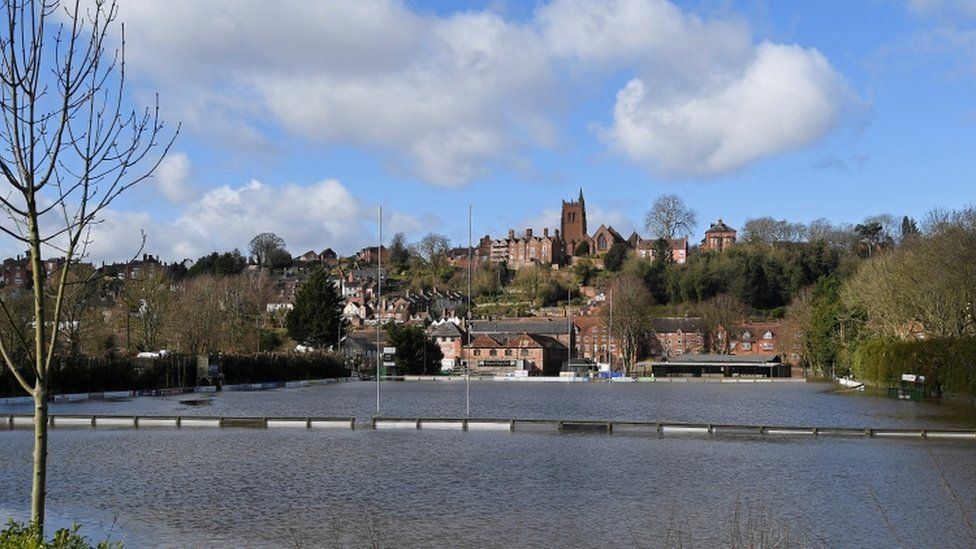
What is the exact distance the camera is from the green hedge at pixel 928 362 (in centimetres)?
5759

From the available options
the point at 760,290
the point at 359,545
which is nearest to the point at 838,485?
the point at 359,545

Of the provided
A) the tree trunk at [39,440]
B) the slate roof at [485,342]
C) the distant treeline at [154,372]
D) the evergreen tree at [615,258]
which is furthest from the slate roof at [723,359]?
the tree trunk at [39,440]

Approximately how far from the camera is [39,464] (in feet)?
29.1

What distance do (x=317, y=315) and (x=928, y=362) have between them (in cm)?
7201

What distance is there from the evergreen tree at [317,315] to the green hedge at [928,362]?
199ft

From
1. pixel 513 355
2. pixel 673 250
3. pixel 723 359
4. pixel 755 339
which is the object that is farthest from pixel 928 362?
pixel 673 250

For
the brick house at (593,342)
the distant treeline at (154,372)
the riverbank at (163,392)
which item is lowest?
the riverbank at (163,392)

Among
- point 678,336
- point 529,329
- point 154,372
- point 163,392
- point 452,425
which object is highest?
point 529,329

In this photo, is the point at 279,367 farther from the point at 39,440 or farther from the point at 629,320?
the point at 39,440

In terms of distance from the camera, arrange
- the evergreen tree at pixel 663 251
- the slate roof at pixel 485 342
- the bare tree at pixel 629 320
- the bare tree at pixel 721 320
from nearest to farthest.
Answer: the bare tree at pixel 629 320 < the bare tree at pixel 721 320 < the slate roof at pixel 485 342 < the evergreen tree at pixel 663 251

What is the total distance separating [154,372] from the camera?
232 ft

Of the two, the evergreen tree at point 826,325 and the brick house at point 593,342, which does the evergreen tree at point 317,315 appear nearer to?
the brick house at point 593,342

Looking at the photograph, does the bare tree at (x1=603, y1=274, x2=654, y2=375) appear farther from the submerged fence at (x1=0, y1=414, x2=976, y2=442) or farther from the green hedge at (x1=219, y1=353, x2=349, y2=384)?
the submerged fence at (x1=0, y1=414, x2=976, y2=442)

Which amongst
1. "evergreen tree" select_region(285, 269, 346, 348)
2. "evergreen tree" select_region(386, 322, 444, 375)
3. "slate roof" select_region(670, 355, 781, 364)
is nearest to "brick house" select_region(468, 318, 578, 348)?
"evergreen tree" select_region(386, 322, 444, 375)
